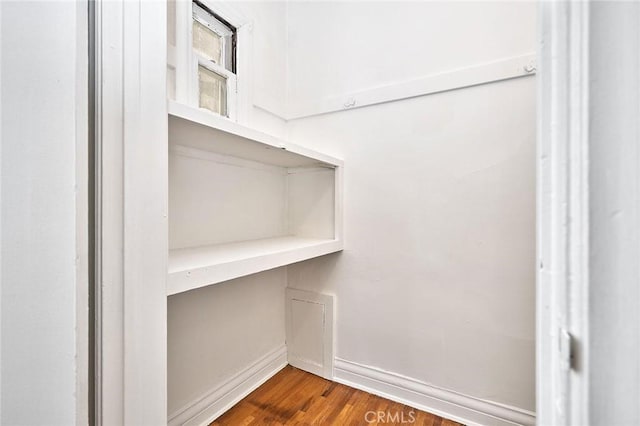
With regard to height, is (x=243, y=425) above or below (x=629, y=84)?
below

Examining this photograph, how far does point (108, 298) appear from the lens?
0.57 m

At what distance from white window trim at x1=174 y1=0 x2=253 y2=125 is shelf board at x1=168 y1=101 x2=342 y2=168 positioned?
0.60 ft

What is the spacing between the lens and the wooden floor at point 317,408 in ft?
3.65

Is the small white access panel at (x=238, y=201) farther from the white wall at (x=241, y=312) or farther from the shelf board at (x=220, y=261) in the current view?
the white wall at (x=241, y=312)

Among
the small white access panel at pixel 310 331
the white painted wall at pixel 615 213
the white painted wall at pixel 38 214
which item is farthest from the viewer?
the small white access panel at pixel 310 331

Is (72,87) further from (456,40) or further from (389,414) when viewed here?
(389,414)

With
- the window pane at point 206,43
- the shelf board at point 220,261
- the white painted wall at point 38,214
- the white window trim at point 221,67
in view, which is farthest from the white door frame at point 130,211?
the window pane at point 206,43

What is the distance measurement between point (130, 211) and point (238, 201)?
67 centimetres

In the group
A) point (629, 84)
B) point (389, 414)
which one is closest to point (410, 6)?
point (629, 84)

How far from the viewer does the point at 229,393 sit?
1190 mm

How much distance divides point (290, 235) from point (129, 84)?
1.05m

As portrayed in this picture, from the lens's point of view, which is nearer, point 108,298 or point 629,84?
point 629,84

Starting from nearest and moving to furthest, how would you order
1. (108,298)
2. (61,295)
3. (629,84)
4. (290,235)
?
1. (629,84)
2. (61,295)
3. (108,298)
4. (290,235)

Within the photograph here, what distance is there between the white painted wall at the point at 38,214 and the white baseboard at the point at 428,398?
118cm
